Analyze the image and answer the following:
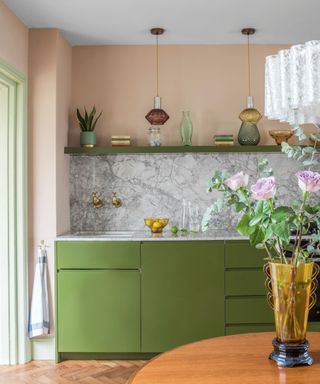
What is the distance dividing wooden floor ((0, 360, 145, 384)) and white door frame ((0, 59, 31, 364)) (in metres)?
0.16

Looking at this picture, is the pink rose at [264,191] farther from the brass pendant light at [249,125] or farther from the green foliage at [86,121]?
the green foliage at [86,121]

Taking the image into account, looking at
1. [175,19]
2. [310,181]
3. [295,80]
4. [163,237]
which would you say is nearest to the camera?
[310,181]

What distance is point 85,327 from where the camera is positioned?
3773 mm

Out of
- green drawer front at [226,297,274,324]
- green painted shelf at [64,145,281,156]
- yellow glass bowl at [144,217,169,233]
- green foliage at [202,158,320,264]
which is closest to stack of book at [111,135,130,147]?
green painted shelf at [64,145,281,156]

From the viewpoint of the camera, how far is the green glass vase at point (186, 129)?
166 inches

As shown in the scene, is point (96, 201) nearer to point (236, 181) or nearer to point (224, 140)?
point (224, 140)

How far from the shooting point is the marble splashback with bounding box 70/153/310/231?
4.36 meters

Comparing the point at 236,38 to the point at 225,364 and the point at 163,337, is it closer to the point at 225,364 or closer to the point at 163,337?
the point at 163,337

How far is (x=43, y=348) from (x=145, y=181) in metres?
1.57

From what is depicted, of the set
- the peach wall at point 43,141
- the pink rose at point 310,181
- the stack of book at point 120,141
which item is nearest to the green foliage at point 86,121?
the stack of book at point 120,141

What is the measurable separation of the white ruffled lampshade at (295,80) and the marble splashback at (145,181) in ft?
8.43

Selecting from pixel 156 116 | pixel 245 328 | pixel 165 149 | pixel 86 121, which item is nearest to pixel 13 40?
pixel 86 121

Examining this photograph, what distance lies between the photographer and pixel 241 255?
375 cm

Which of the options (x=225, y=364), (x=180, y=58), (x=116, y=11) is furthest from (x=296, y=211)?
(x=180, y=58)
